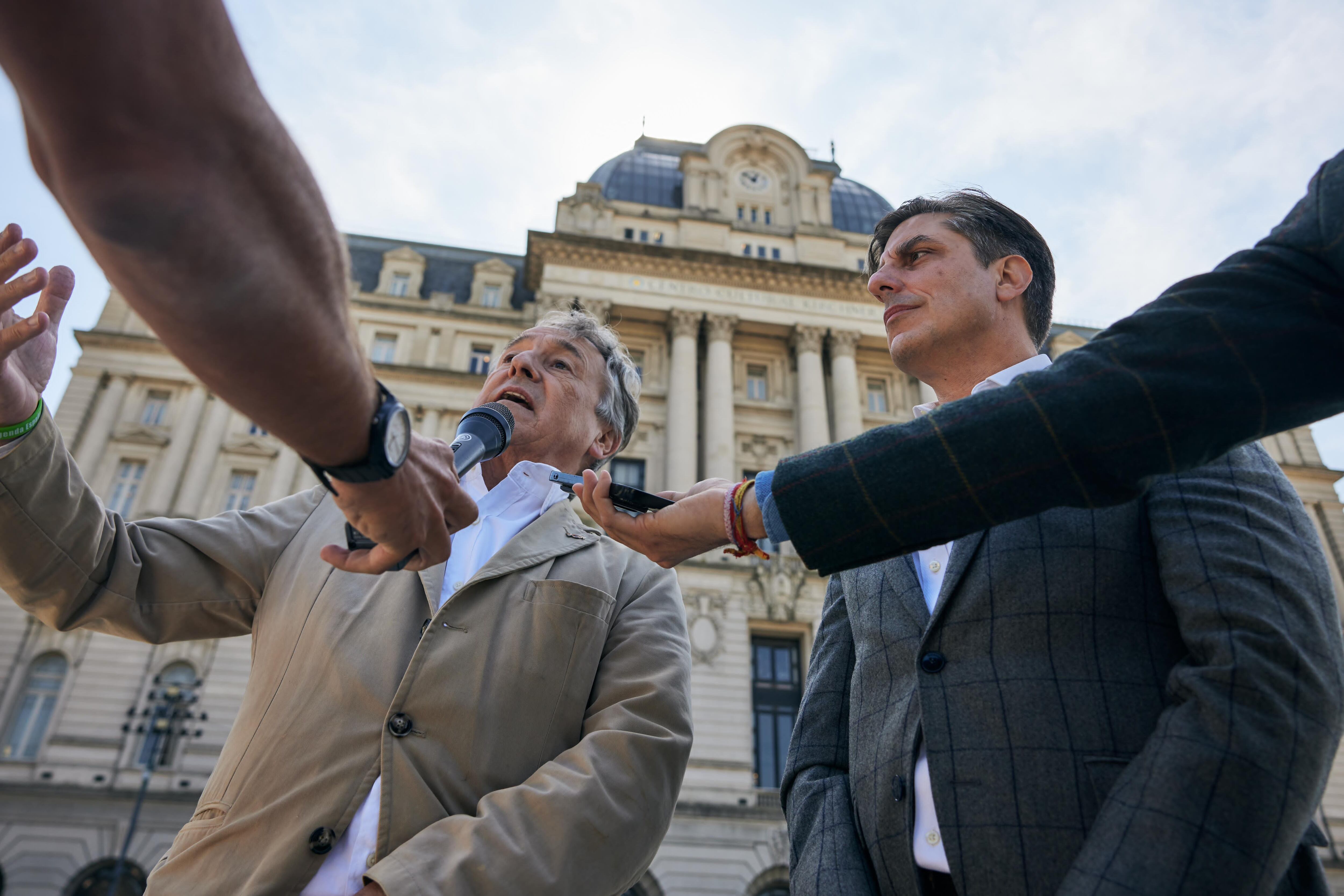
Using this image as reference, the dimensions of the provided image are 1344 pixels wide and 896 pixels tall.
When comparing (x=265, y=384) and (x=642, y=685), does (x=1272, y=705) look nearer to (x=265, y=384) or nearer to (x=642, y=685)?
(x=642, y=685)

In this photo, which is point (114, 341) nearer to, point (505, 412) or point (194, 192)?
point (505, 412)

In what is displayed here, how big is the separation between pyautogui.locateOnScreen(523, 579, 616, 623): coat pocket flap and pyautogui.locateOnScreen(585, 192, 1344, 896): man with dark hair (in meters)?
0.65

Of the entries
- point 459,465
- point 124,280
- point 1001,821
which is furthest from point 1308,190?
point 124,280

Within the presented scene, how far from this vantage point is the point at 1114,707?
1.83 metres

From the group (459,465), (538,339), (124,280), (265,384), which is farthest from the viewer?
(538,339)

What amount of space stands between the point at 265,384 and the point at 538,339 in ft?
8.10

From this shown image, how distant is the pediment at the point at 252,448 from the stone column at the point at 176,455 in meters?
1.16

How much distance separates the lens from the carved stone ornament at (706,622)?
70.7 feet

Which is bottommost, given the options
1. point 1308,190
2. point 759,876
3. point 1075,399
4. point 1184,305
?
point 759,876

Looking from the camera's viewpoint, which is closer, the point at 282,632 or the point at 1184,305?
the point at 1184,305

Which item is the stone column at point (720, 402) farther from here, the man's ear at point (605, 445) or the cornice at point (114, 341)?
the man's ear at point (605, 445)

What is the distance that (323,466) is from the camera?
5.14ft

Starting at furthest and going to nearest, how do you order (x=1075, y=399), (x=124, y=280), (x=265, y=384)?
1. (x=1075, y=399)
2. (x=265, y=384)
3. (x=124, y=280)

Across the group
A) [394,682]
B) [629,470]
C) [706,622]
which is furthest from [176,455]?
[394,682]
